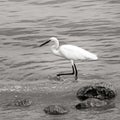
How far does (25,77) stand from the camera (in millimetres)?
15461

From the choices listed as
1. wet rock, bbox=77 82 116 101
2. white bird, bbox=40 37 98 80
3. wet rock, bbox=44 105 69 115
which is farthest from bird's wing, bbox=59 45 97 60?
wet rock, bbox=44 105 69 115

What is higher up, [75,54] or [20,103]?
[75,54]

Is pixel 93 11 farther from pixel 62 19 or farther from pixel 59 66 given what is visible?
pixel 59 66

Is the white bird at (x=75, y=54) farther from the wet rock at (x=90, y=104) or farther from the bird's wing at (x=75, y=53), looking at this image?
the wet rock at (x=90, y=104)

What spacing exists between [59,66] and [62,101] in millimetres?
4196

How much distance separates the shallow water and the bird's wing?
527 mm

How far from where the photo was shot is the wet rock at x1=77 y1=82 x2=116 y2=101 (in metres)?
12.6

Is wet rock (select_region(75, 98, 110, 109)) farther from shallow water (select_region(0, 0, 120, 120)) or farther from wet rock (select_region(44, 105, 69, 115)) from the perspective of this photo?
wet rock (select_region(44, 105, 69, 115))

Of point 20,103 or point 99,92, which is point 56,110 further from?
point 99,92

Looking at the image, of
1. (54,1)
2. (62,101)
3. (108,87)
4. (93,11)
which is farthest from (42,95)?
(54,1)

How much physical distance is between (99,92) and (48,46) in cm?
717

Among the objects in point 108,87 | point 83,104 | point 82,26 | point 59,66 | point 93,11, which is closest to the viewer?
point 83,104

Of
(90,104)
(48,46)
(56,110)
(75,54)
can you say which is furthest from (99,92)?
(48,46)

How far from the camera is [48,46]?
19.5 m
